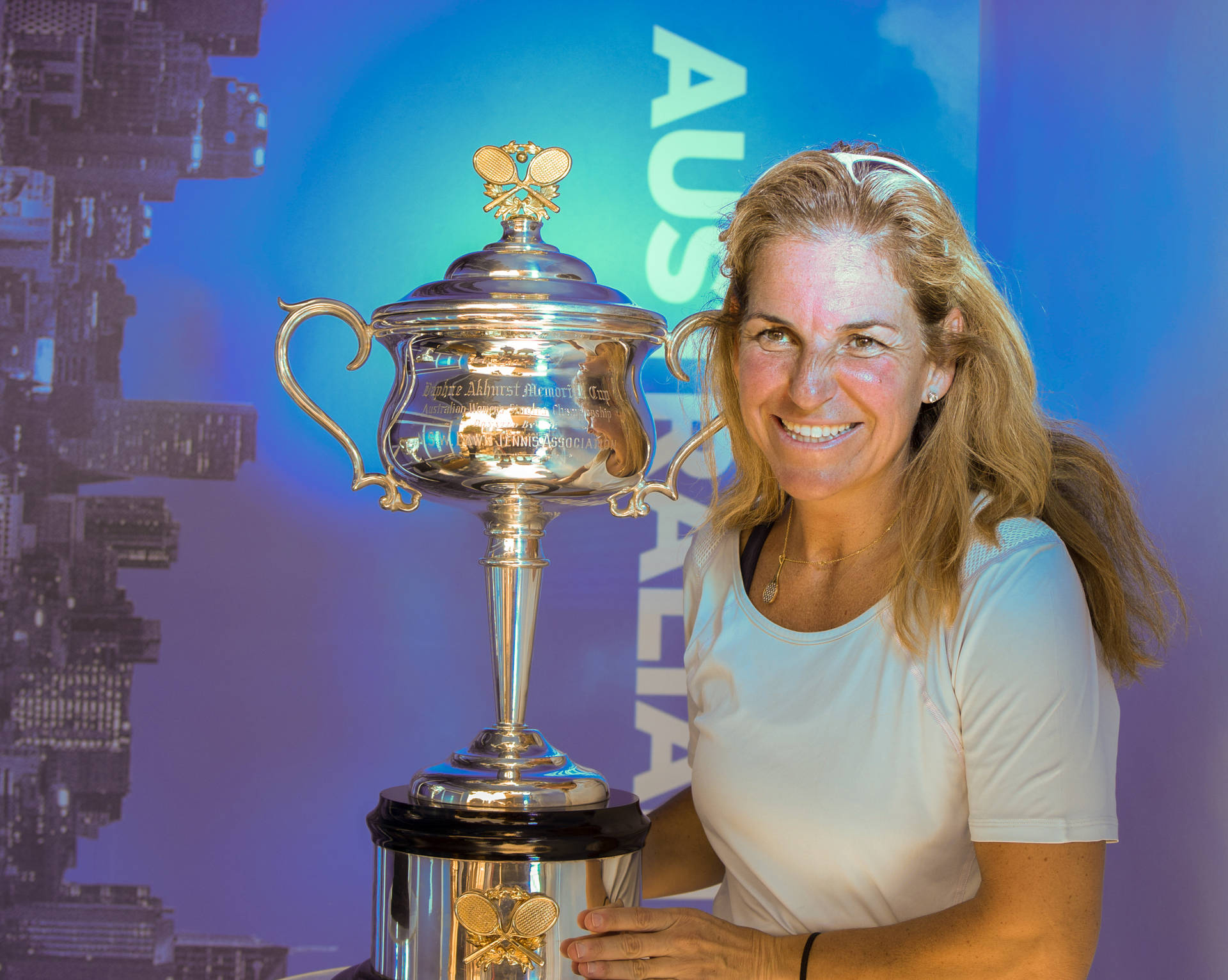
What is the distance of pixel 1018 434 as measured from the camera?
118 centimetres

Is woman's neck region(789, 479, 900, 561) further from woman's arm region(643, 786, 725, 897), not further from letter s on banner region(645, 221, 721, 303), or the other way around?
letter s on banner region(645, 221, 721, 303)

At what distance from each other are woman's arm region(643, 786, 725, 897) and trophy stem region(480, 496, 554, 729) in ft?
0.93

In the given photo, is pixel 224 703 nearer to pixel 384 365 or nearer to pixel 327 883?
pixel 327 883

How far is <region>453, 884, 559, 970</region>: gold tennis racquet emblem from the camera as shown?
1119 mm

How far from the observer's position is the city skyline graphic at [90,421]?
2139 mm

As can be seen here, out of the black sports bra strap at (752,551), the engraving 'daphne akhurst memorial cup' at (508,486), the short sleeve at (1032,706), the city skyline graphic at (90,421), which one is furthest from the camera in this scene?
the city skyline graphic at (90,421)

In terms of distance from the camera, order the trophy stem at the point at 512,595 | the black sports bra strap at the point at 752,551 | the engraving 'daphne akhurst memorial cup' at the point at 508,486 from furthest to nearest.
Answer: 1. the black sports bra strap at the point at 752,551
2. the trophy stem at the point at 512,595
3. the engraving 'daphne akhurst memorial cup' at the point at 508,486

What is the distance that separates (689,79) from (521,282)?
3.83ft

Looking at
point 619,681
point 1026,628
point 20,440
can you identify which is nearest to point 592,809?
point 1026,628

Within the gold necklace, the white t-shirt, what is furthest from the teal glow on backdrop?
the white t-shirt

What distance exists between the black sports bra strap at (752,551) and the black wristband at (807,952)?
1.18 feet

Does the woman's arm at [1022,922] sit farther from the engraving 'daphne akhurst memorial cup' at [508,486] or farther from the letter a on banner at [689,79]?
the letter a on banner at [689,79]

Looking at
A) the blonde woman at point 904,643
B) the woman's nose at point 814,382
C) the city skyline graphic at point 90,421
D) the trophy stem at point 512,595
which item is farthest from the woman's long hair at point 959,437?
the city skyline graphic at point 90,421

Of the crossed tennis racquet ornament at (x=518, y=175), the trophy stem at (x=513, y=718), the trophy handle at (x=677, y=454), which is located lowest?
the trophy stem at (x=513, y=718)
